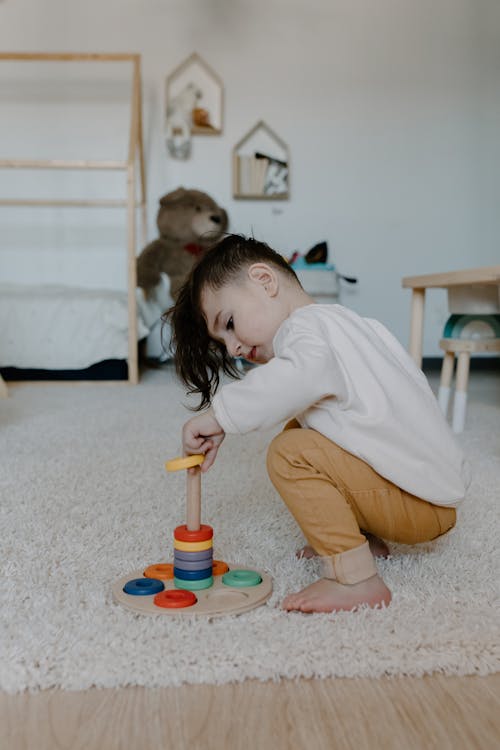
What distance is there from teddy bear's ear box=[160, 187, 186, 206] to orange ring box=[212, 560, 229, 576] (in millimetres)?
2273

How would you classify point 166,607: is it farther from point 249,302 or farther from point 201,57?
point 201,57

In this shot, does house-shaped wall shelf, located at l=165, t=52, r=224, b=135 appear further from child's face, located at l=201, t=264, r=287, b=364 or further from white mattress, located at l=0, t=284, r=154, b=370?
child's face, located at l=201, t=264, r=287, b=364

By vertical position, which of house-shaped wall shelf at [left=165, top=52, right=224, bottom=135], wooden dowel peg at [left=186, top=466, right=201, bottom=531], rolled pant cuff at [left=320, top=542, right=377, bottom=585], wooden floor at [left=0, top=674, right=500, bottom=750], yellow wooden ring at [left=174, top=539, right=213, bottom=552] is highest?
house-shaped wall shelf at [left=165, top=52, right=224, bottom=135]

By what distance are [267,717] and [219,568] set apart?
0.93ft

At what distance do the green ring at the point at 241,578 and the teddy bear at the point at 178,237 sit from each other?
2.18 meters

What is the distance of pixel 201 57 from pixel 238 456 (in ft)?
7.22

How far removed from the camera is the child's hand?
2.31 feet

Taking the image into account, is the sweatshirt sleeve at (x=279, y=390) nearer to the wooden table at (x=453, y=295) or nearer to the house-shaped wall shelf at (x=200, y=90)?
the wooden table at (x=453, y=295)

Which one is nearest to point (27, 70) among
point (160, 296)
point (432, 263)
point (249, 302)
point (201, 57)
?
point (201, 57)

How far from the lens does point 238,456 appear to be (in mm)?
1389

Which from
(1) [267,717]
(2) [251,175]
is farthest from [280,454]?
(2) [251,175]

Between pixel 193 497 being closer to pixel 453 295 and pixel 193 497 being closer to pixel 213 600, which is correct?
pixel 213 600

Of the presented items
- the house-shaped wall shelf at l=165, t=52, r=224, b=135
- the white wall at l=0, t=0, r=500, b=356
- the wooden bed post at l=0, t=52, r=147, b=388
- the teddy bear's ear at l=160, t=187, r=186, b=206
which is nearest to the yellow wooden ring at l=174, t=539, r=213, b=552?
the wooden bed post at l=0, t=52, r=147, b=388

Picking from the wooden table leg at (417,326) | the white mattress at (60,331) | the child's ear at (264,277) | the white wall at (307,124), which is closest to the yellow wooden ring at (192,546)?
the child's ear at (264,277)
